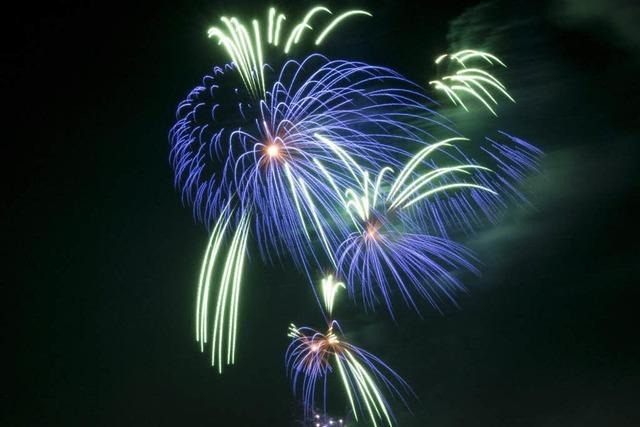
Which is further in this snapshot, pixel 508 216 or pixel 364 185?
pixel 364 185

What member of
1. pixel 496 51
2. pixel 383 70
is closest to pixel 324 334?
pixel 383 70

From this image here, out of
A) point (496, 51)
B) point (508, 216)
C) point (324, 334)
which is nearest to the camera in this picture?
point (496, 51)

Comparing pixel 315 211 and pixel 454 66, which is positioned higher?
pixel 454 66

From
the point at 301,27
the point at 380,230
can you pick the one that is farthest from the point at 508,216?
the point at 301,27

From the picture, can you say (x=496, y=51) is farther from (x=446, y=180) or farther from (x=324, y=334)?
(x=324, y=334)

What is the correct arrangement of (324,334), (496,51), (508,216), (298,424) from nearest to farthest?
1. (496,51)
2. (508,216)
3. (324,334)
4. (298,424)

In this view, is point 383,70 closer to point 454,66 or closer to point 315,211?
point 454,66

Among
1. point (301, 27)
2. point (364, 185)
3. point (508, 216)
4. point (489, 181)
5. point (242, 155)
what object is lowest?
point (508, 216)
